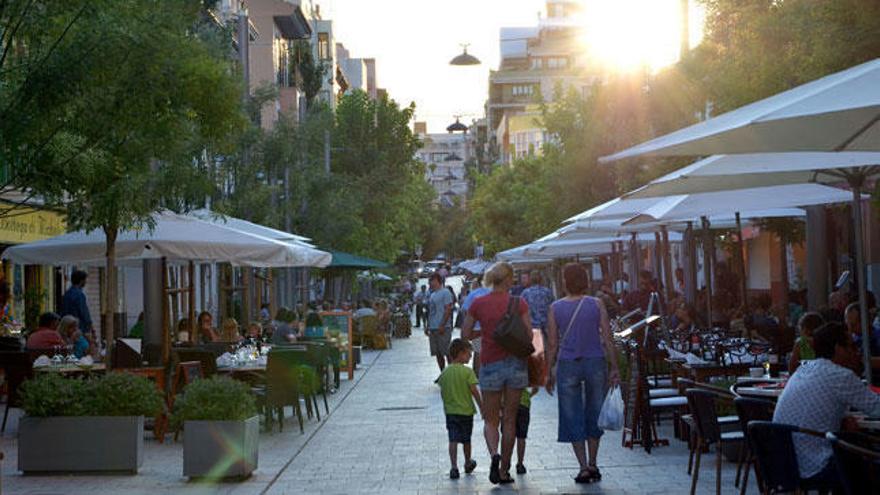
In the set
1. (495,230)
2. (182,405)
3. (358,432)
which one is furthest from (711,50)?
(495,230)

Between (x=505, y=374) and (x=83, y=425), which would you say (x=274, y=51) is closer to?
(x=83, y=425)

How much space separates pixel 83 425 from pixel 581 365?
4.51 meters

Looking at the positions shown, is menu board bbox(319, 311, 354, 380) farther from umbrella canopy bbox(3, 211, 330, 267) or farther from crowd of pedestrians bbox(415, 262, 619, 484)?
crowd of pedestrians bbox(415, 262, 619, 484)

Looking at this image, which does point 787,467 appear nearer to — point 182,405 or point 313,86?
point 182,405

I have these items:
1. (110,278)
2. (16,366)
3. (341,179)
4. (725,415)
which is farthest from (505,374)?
(341,179)

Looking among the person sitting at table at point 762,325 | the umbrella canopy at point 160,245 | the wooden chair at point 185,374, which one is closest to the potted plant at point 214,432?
the umbrella canopy at point 160,245

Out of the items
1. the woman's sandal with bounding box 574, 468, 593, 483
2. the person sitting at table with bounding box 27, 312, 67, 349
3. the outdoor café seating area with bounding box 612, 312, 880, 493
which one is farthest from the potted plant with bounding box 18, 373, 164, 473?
the person sitting at table with bounding box 27, 312, 67, 349

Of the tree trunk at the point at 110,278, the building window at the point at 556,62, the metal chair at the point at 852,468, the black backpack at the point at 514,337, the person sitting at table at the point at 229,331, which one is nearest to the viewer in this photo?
the metal chair at the point at 852,468

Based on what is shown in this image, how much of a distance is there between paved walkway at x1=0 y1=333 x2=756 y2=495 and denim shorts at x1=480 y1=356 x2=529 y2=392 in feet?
2.67

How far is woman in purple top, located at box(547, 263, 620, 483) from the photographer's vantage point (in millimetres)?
13078

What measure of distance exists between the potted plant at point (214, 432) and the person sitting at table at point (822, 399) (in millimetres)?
5861

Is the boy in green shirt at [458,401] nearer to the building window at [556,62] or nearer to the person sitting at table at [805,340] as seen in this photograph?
the person sitting at table at [805,340]

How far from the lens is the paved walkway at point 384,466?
1313 cm

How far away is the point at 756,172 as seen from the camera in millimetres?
12891
